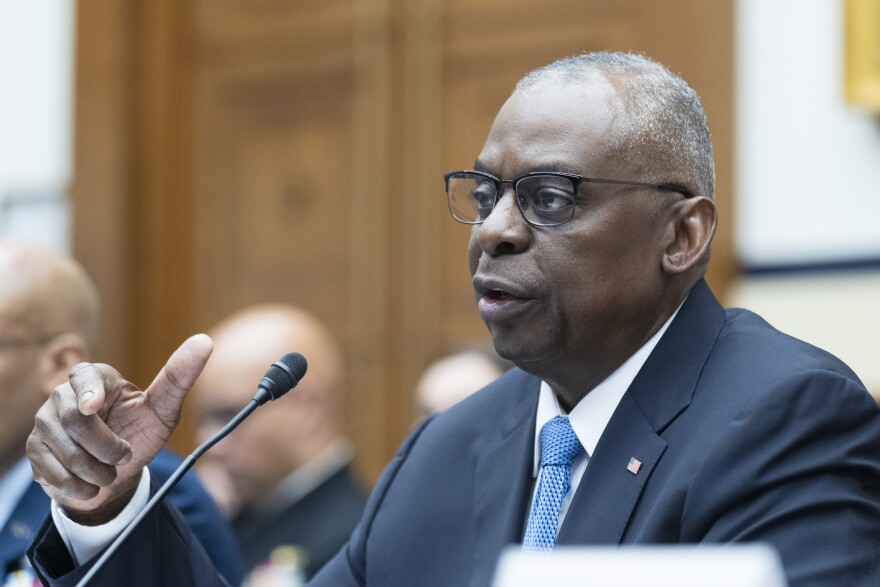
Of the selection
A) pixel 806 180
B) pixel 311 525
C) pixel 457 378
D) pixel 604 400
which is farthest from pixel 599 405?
pixel 806 180

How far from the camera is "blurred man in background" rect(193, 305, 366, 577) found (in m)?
4.35

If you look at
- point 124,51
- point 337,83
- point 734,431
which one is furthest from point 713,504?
point 124,51

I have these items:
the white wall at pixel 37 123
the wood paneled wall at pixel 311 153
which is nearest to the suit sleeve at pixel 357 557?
the wood paneled wall at pixel 311 153

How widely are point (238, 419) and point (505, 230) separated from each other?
50 cm

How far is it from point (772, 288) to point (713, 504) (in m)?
2.72

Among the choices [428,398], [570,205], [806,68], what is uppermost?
[806,68]

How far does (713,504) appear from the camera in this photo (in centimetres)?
182

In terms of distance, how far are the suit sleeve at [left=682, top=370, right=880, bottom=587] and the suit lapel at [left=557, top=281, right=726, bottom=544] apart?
0.13 m

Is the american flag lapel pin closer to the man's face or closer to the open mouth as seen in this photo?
the man's face

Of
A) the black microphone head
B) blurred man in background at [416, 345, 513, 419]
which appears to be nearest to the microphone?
the black microphone head

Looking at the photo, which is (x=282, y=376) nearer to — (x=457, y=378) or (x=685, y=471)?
(x=685, y=471)

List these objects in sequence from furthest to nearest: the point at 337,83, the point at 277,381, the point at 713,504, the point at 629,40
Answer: the point at 337,83
the point at 629,40
the point at 277,381
the point at 713,504

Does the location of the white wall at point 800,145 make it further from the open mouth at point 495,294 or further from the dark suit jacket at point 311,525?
the open mouth at point 495,294

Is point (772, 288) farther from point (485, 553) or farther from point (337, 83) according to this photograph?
point (485, 553)
